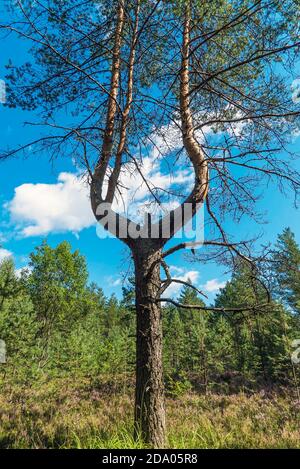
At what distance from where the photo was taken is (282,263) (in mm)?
3828

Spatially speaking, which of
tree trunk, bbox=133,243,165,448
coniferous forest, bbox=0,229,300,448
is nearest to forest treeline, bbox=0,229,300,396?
coniferous forest, bbox=0,229,300,448

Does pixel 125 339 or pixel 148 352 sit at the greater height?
pixel 125 339

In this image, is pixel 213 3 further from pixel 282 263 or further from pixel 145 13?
pixel 282 263

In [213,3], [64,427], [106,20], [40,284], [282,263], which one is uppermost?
[40,284]

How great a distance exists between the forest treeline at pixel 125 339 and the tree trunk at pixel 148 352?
1.05m

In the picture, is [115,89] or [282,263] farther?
[115,89]

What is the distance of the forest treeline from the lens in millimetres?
9115

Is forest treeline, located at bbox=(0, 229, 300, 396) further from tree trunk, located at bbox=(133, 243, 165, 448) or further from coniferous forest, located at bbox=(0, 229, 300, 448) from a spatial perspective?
tree trunk, located at bbox=(133, 243, 165, 448)

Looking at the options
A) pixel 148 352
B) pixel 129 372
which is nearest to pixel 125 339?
pixel 129 372

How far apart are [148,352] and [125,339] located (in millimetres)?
14049

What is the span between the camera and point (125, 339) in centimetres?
1636

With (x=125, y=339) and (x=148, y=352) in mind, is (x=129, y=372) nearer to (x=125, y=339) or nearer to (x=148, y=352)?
(x=125, y=339)
